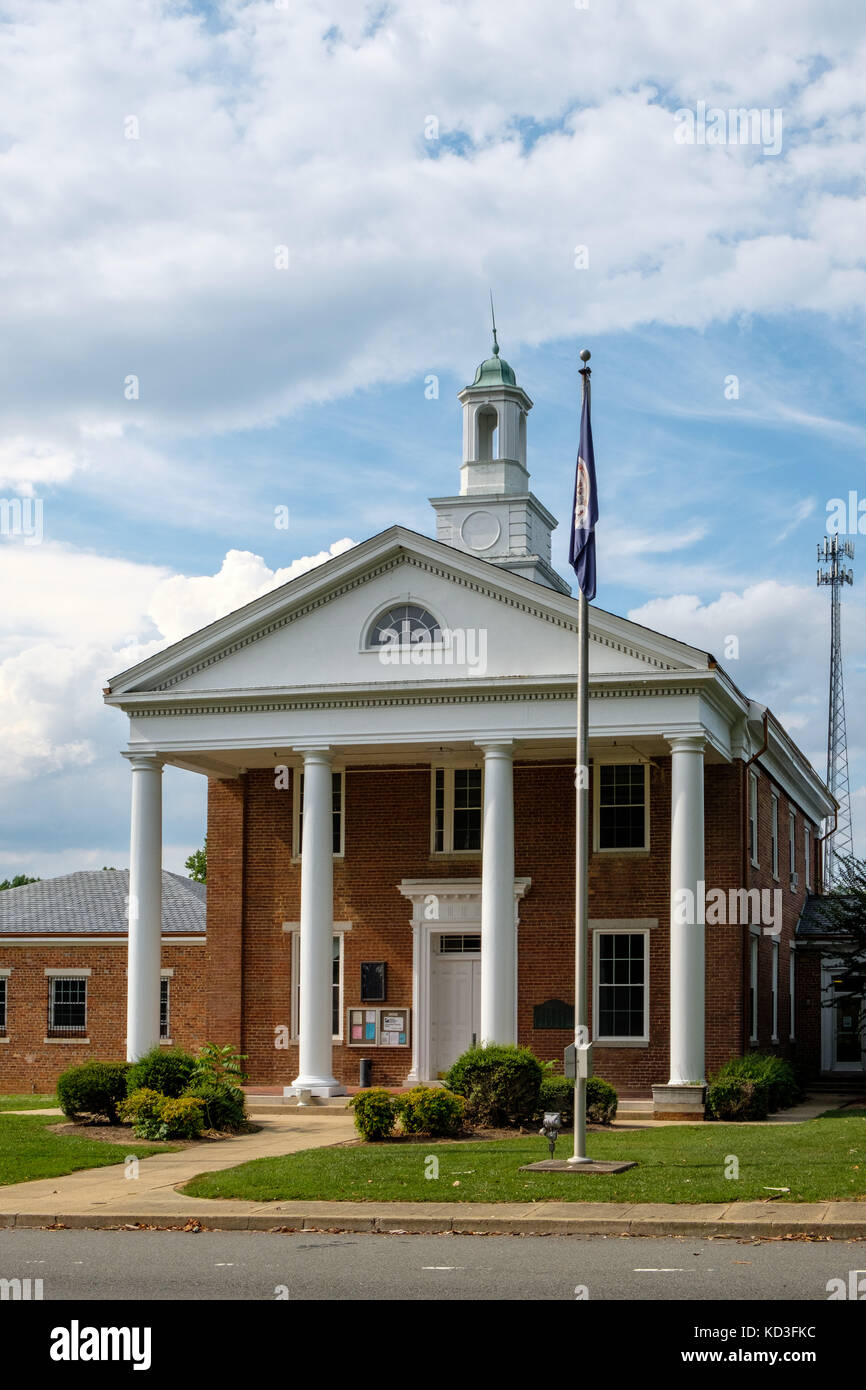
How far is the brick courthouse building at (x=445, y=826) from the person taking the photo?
27.9 meters

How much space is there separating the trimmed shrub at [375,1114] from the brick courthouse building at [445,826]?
5420 mm

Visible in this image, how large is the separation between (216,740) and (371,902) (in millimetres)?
5046

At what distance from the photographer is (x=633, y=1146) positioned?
2059 cm

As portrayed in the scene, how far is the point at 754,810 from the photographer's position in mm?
33219

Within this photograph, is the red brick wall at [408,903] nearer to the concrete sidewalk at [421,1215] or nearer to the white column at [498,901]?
the white column at [498,901]

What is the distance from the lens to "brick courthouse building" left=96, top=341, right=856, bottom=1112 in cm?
2789

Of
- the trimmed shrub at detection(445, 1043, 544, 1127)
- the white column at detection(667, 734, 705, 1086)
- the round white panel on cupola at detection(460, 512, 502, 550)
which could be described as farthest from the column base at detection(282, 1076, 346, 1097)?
the round white panel on cupola at detection(460, 512, 502, 550)

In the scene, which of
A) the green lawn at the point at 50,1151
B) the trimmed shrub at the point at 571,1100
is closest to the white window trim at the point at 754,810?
the trimmed shrub at the point at 571,1100

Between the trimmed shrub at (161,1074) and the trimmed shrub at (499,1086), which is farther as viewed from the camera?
the trimmed shrub at (161,1074)

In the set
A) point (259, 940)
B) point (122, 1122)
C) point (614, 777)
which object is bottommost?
point (122, 1122)

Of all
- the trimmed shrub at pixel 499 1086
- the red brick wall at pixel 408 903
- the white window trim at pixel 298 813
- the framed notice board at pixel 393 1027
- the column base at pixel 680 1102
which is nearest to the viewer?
the trimmed shrub at pixel 499 1086
